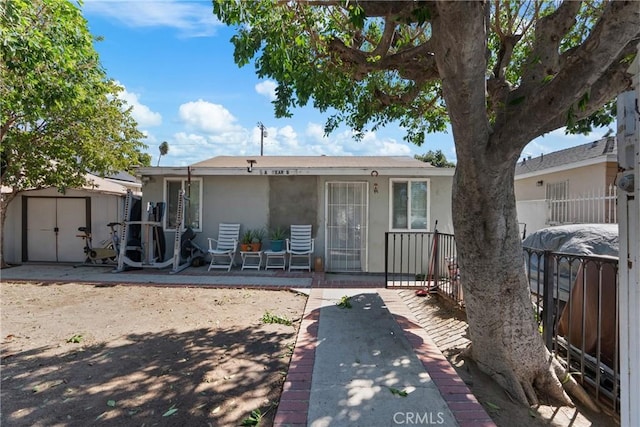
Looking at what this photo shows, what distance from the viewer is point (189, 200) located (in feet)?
32.1

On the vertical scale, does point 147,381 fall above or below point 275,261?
below

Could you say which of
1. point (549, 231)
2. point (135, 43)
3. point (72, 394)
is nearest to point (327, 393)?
point (72, 394)

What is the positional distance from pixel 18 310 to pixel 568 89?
773 centimetres

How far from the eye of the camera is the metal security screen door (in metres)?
9.49

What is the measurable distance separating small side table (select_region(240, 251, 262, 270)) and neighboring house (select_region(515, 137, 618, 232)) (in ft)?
27.3

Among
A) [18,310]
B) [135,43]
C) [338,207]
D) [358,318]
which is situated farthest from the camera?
[338,207]

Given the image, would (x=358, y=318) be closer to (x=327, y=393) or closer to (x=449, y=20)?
(x=327, y=393)

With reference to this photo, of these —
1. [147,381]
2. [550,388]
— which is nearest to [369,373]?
[550,388]

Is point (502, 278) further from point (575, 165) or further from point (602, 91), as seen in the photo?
point (575, 165)

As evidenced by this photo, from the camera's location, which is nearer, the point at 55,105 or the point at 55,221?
the point at 55,105

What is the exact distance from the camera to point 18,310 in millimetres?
5676

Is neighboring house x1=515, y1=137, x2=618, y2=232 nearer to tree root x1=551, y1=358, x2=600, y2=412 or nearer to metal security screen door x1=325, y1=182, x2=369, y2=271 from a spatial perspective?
metal security screen door x1=325, y1=182, x2=369, y2=271

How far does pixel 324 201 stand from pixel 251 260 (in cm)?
250

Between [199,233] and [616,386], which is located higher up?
[199,233]
